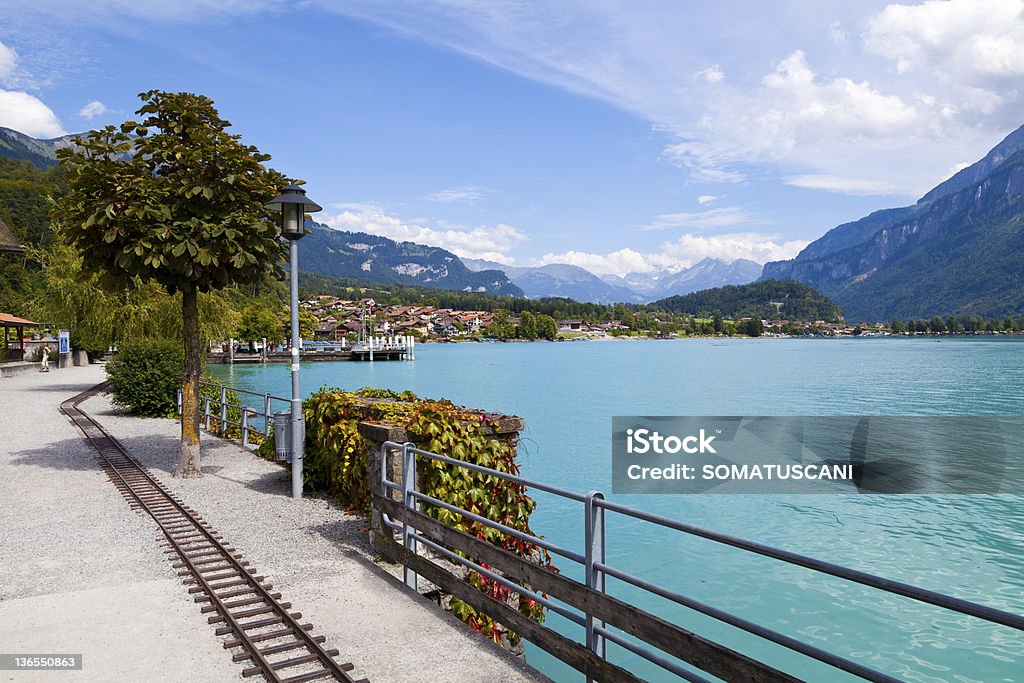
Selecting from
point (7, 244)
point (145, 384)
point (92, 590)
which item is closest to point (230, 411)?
point (145, 384)

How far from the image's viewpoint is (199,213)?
36.7ft

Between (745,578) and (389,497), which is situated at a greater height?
(389,497)

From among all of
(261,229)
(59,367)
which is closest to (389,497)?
(261,229)

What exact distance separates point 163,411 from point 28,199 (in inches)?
3489

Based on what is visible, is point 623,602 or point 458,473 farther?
point 458,473

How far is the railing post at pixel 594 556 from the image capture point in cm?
440

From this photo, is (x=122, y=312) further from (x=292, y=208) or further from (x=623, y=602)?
(x=623, y=602)

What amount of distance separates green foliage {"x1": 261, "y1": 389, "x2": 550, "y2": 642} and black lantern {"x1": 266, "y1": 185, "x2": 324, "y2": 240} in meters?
2.66

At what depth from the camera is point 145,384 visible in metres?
20.7

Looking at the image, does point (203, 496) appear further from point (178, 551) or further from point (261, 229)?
point (261, 229)

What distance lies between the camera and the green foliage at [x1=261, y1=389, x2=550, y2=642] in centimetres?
697

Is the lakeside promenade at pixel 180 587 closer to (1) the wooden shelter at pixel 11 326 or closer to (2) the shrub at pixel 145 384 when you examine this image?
(2) the shrub at pixel 145 384

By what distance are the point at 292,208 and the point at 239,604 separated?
20.0 feet

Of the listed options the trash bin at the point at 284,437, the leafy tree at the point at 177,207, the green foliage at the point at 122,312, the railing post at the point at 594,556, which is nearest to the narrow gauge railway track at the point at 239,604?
the trash bin at the point at 284,437
